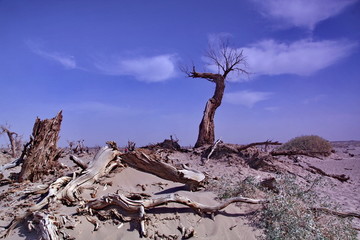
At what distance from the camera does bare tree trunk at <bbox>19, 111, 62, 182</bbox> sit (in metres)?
7.46

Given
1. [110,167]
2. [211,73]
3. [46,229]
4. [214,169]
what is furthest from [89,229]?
[211,73]

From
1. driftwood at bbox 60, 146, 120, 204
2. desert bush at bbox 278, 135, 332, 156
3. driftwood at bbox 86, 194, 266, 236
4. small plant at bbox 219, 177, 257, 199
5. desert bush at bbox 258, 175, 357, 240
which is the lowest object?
desert bush at bbox 258, 175, 357, 240

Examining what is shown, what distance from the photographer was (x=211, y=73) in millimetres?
13031

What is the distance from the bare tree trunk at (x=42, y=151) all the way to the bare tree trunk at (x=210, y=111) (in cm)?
610

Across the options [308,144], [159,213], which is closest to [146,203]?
[159,213]

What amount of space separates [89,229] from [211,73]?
9.61 metres

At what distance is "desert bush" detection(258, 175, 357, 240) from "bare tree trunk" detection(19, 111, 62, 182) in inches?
217

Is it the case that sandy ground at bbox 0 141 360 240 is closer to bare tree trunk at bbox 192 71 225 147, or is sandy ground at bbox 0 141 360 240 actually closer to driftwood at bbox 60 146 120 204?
driftwood at bbox 60 146 120 204

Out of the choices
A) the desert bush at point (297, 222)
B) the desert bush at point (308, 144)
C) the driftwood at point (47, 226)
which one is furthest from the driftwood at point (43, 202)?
the desert bush at point (308, 144)

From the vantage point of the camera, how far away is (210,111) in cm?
1270

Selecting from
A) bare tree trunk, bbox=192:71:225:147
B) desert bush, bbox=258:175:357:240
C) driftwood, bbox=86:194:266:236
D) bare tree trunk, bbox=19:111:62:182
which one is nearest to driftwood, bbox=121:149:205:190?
driftwood, bbox=86:194:266:236

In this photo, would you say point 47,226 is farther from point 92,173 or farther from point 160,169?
point 160,169

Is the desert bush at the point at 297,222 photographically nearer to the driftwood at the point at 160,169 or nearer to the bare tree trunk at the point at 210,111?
the driftwood at the point at 160,169

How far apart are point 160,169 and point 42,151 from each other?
3.28 metres
